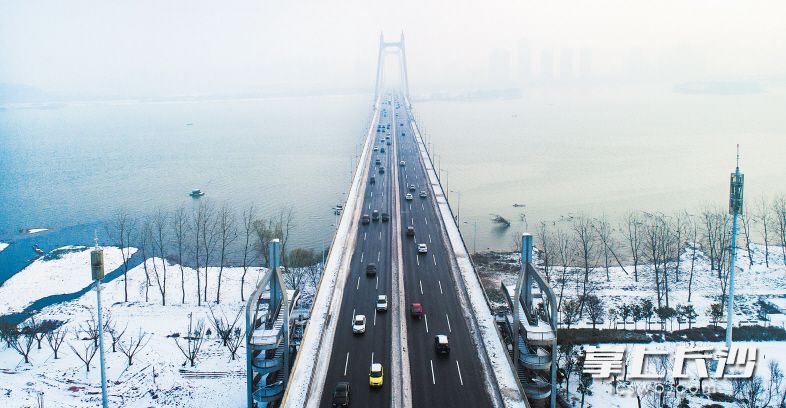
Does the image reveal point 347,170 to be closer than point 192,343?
No

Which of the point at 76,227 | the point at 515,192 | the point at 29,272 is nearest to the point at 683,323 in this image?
the point at 515,192

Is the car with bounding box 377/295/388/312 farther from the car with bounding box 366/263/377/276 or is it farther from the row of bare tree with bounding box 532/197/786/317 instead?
the row of bare tree with bounding box 532/197/786/317

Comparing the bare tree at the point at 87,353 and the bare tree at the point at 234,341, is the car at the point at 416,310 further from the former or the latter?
the bare tree at the point at 87,353

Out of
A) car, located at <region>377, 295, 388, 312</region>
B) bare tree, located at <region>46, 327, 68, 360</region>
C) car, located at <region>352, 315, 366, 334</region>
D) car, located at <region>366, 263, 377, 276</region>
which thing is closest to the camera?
car, located at <region>352, 315, 366, 334</region>

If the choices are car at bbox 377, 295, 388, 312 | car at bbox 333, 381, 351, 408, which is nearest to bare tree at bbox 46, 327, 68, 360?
car at bbox 377, 295, 388, 312

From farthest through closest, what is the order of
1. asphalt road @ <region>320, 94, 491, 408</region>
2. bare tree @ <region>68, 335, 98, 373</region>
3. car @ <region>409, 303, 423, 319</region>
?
1. bare tree @ <region>68, 335, 98, 373</region>
2. car @ <region>409, 303, 423, 319</region>
3. asphalt road @ <region>320, 94, 491, 408</region>

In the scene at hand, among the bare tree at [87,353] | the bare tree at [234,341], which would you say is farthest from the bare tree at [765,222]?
the bare tree at [87,353]

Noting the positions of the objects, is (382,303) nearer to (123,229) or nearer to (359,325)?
(359,325)

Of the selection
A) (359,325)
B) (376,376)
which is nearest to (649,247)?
(359,325)
